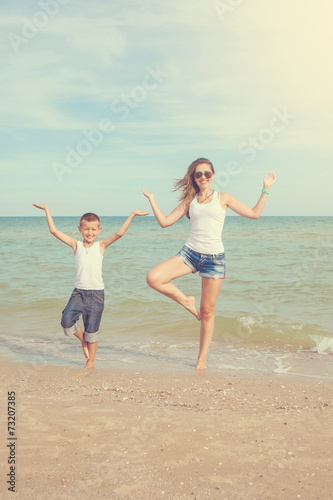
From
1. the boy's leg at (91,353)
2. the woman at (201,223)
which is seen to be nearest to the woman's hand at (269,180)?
the woman at (201,223)

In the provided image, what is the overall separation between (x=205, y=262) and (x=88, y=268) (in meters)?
1.34

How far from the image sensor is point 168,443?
3.22 meters

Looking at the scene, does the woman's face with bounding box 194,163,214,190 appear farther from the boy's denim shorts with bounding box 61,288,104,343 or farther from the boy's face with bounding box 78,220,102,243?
the boy's denim shorts with bounding box 61,288,104,343

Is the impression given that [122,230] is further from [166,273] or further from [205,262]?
[205,262]

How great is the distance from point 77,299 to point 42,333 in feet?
9.73

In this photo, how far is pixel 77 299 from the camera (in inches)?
215

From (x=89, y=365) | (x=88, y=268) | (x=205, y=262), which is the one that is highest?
(x=205, y=262)

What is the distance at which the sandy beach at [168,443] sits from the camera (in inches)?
107

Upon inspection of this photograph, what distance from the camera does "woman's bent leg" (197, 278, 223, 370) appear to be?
5289mm

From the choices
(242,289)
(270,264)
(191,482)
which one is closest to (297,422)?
(191,482)

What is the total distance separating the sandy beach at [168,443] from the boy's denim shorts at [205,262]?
4.06ft

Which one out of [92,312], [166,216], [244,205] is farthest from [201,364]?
[244,205]

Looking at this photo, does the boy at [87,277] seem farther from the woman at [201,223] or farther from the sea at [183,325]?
the sea at [183,325]

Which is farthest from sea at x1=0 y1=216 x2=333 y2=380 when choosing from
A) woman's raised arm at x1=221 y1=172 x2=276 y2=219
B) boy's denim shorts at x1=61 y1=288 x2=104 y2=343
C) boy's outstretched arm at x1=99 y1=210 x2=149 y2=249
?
woman's raised arm at x1=221 y1=172 x2=276 y2=219
